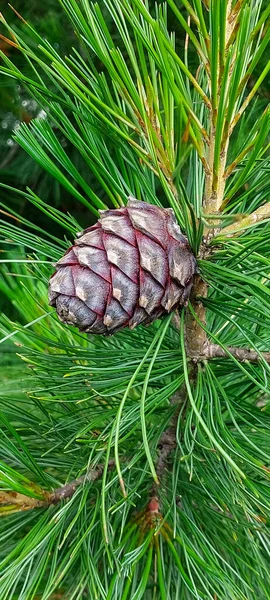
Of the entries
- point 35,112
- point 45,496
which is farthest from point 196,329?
point 35,112

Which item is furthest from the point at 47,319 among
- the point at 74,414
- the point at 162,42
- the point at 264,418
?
the point at 162,42

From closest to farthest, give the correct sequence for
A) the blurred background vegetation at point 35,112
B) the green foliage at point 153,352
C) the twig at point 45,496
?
the green foliage at point 153,352 → the twig at point 45,496 → the blurred background vegetation at point 35,112

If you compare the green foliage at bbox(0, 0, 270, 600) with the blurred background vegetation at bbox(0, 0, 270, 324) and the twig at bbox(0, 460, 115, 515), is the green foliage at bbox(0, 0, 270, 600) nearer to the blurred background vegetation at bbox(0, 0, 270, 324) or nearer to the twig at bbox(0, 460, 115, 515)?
the twig at bbox(0, 460, 115, 515)

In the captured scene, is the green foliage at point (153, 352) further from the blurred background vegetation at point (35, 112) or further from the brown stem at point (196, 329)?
the blurred background vegetation at point (35, 112)

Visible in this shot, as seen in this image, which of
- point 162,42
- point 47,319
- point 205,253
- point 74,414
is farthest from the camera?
point 47,319

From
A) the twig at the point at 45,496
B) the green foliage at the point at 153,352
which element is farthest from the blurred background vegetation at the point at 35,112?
the twig at the point at 45,496

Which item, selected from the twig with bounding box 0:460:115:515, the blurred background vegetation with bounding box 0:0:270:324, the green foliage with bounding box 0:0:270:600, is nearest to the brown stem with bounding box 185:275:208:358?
the green foliage with bounding box 0:0:270:600

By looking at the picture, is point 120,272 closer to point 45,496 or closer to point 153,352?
point 153,352

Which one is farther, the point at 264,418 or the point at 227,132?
the point at 264,418

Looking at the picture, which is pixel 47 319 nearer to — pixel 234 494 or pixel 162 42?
pixel 234 494
